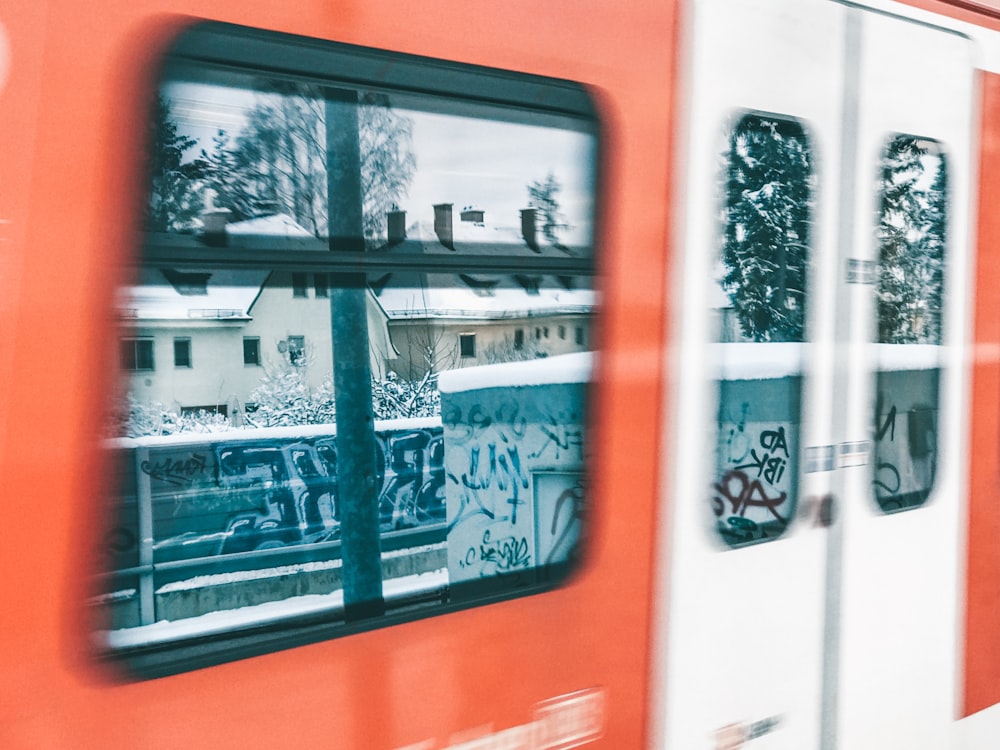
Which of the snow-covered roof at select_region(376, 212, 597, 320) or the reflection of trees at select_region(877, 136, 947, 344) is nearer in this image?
the snow-covered roof at select_region(376, 212, 597, 320)

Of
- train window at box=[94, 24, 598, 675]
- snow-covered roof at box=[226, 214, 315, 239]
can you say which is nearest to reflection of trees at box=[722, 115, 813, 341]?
train window at box=[94, 24, 598, 675]

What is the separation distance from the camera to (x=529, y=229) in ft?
7.59

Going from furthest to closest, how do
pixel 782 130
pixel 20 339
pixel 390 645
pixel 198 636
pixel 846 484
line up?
1. pixel 846 484
2. pixel 782 130
3. pixel 390 645
4. pixel 198 636
5. pixel 20 339

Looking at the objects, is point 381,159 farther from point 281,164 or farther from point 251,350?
point 251,350

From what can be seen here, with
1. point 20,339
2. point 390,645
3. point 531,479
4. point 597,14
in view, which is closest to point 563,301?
point 531,479

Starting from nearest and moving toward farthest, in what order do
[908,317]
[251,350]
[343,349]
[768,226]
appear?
1. [251,350]
2. [343,349]
3. [768,226]
4. [908,317]

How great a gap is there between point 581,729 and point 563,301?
1034mm

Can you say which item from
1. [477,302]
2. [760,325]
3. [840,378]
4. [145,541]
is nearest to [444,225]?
[477,302]

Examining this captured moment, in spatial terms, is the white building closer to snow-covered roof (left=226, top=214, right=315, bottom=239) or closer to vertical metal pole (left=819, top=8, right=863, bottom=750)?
snow-covered roof (left=226, top=214, right=315, bottom=239)

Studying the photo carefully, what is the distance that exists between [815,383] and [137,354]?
6.43 ft

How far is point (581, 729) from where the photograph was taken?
2406mm

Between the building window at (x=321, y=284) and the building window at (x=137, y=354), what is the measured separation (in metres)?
0.35

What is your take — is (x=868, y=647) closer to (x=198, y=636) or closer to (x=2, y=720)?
(x=198, y=636)

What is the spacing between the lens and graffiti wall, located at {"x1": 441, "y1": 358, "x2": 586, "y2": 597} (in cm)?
228
